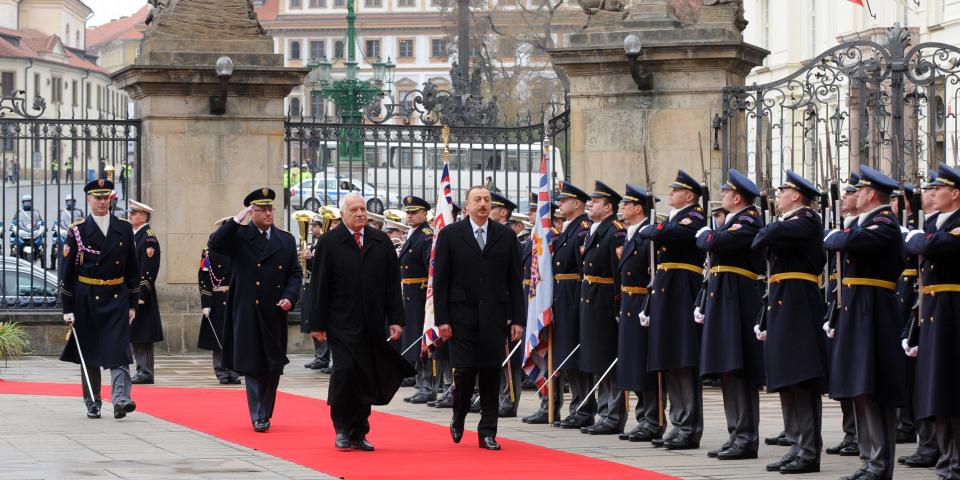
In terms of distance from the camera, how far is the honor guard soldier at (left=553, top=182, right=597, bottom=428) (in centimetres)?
1334

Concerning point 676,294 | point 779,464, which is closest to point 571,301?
point 676,294

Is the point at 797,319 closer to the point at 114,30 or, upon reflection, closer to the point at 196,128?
the point at 196,128

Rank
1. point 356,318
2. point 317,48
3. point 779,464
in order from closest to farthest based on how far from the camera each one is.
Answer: point 779,464 → point 356,318 → point 317,48

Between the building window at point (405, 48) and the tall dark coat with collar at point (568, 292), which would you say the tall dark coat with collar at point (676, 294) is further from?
the building window at point (405, 48)

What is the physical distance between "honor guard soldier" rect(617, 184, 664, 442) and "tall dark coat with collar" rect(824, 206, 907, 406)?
2.24 metres

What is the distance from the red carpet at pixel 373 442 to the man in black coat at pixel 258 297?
1.23 feet

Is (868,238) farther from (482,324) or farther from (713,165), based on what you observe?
(713,165)

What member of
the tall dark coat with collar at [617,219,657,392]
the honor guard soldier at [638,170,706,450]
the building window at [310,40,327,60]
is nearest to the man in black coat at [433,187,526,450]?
the tall dark coat with collar at [617,219,657,392]

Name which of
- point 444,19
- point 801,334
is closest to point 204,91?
point 801,334

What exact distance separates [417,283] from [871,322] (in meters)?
6.56

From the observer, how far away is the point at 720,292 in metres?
11.3

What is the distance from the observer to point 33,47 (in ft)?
279

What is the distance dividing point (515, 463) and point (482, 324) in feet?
4.05

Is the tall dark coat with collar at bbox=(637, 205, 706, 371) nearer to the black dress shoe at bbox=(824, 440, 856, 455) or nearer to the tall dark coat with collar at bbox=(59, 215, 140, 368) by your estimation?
the black dress shoe at bbox=(824, 440, 856, 455)
